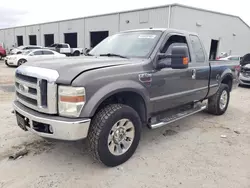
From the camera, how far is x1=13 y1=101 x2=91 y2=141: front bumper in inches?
103

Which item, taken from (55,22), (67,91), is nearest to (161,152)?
(67,91)

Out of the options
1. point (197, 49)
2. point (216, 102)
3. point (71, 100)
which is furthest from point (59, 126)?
point (216, 102)

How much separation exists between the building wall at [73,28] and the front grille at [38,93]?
88.2 ft

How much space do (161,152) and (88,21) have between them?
26.1 metres

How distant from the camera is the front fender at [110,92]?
271 centimetres

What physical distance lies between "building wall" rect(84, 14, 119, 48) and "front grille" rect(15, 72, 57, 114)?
21691 mm

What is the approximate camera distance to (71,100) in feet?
8.61

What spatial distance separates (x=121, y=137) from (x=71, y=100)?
988mm

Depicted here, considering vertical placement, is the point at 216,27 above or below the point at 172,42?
above

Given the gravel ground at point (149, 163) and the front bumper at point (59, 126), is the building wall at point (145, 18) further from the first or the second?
the front bumper at point (59, 126)

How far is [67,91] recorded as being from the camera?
2.62 meters

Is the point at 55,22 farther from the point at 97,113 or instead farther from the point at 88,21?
the point at 97,113

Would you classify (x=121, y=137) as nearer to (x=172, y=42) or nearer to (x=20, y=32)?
(x=172, y=42)

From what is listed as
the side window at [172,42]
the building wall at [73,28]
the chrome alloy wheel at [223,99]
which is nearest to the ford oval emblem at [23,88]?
the side window at [172,42]
